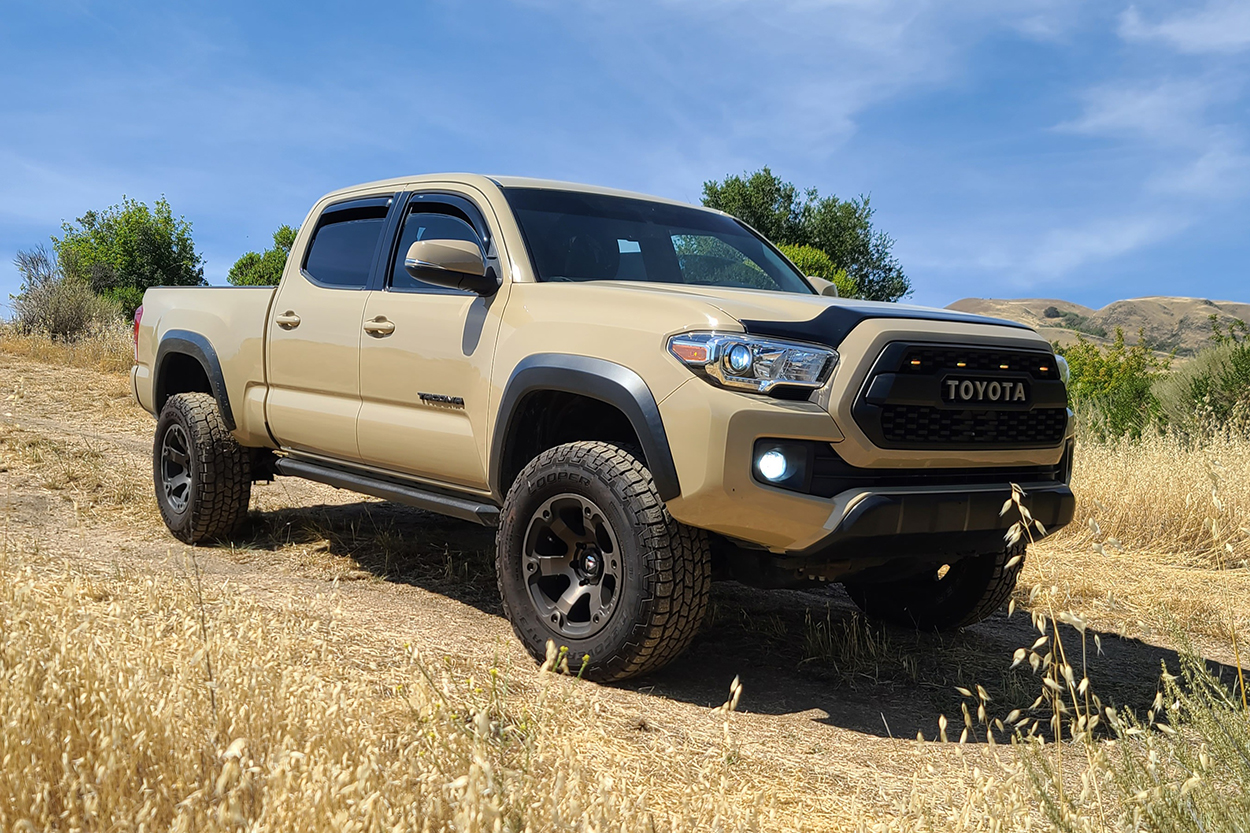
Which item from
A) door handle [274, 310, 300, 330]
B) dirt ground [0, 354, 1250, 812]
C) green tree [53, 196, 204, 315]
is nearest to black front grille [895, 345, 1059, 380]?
dirt ground [0, 354, 1250, 812]

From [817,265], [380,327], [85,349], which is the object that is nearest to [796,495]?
[380,327]

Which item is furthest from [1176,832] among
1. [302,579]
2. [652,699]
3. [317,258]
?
[317,258]

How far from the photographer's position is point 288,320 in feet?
19.2

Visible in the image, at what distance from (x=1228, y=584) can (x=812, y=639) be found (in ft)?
12.0

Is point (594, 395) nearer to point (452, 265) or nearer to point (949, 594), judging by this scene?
point (452, 265)

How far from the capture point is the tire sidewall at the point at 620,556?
383 centimetres

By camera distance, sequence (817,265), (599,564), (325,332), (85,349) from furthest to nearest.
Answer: (817,265) → (85,349) → (325,332) → (599,564)

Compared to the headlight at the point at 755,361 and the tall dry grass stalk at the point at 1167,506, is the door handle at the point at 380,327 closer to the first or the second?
the headlight at the point at 755,361

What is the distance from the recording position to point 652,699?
4.01 metres

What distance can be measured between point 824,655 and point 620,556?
139 centimetres

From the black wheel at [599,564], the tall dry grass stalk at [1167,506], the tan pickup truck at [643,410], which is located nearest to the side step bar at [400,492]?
the tan pickup truck at [643,410]

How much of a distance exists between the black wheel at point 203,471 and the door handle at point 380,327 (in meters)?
1.78

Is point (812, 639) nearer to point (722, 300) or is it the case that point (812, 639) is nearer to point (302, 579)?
point (722, 300)

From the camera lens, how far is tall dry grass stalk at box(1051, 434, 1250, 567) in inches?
305
